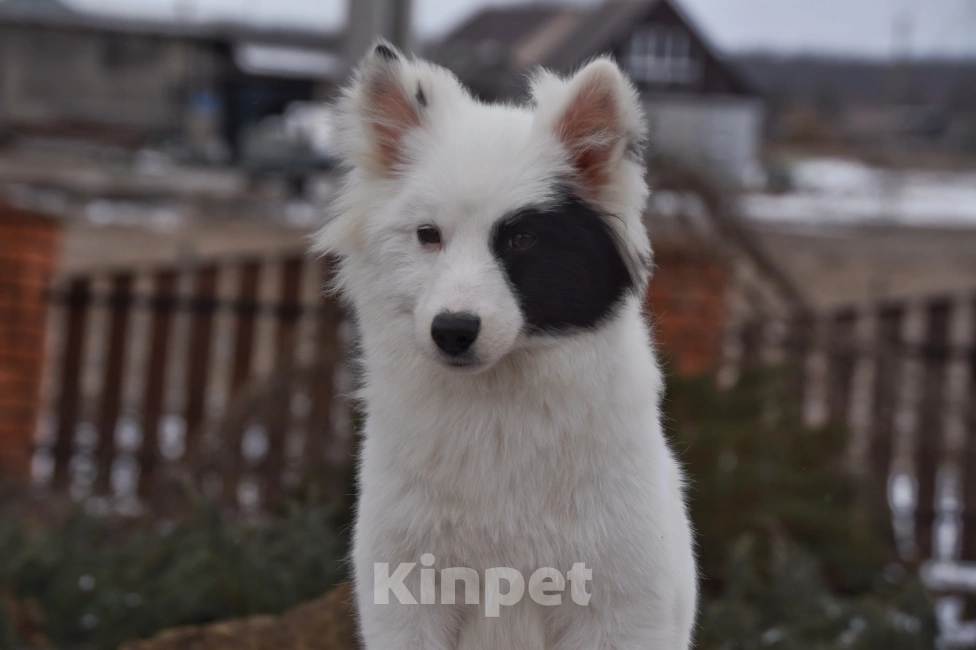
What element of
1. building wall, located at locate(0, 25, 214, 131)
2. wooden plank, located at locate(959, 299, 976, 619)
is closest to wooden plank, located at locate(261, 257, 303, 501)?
wooden plank, located at locate(959, 299, 976, 619)

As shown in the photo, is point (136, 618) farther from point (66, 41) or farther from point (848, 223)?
point (66, 41)

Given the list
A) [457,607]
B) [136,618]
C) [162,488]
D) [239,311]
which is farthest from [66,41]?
[457,607]

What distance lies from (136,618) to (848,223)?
26.2m

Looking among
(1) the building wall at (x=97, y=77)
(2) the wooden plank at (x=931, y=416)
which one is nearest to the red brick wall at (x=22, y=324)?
(2) the wooden plank at (x=931, y=416)

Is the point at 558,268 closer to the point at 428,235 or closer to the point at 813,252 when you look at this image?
the point at 428,235

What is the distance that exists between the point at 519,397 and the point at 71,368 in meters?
7.56

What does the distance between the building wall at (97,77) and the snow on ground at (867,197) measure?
59.5ft

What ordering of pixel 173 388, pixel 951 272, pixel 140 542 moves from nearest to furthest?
1. pixel 140 542
2. pixel 173 388
3. pixel 951 272

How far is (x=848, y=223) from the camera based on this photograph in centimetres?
2842

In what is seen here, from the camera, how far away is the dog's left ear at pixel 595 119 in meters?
2.31

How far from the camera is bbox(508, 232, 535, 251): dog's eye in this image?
229 cm

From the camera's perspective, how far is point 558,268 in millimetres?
2301

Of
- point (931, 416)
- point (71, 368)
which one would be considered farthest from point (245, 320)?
point (931, 416)

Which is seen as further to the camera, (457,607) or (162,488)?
(162,488)
